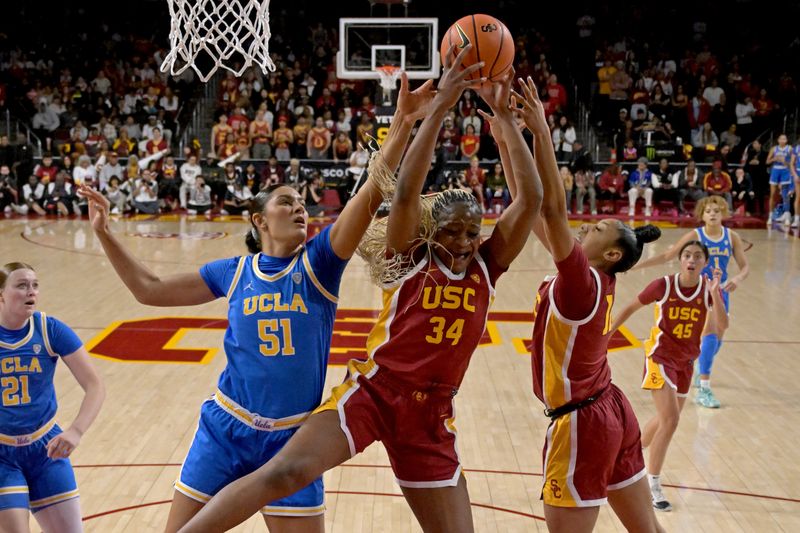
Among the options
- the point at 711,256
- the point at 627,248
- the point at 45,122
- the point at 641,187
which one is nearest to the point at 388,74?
the point at 641,187

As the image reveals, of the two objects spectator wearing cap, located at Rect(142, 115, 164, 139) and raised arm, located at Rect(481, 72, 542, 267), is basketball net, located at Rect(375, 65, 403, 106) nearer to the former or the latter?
spectator wearing cap, located at Rect(142, 115, 164, 139)

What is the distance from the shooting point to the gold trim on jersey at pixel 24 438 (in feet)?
12.1

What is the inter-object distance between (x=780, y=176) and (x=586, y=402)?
1566cm

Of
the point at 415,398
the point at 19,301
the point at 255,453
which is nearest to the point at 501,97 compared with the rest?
the point at 415,398

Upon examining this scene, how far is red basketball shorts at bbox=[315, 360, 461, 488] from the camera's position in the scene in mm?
3195

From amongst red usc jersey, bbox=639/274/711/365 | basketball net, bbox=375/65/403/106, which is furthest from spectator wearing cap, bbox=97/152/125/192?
red usc jersey, bbox=639/274/711/365

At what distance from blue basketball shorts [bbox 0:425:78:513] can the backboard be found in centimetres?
1293

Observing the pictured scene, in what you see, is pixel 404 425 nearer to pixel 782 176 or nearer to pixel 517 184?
pixel 517 184

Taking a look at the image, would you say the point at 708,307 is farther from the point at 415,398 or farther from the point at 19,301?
the point at 19,301

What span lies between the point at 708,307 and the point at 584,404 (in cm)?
248

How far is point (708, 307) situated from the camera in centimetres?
577

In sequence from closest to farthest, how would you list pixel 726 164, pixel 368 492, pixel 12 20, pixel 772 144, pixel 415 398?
pixel 415 398, pixel 368 492, pixel 726 164, pixel 772 144, pixel 12 20

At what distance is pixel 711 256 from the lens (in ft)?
24.8

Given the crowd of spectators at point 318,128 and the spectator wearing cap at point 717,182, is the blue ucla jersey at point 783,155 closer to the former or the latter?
the spectator wearing cap at point 717,182
